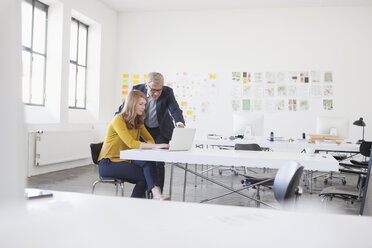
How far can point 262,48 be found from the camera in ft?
24.3

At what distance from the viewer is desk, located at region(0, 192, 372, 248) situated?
56 cm

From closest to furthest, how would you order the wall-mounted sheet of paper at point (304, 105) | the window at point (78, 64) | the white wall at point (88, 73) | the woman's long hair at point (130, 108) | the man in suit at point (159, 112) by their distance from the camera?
the woman's long hair at point (130, 108)
the man in suit at point (159, 112)
the white wall at point (88, 73)
the window at point (78, 64)
the wall-mounted sheet of paper at point (304, 105)

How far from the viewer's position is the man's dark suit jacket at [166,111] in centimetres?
326

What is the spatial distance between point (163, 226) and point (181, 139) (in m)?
1.98

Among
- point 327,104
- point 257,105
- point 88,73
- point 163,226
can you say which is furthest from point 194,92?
point 163,226

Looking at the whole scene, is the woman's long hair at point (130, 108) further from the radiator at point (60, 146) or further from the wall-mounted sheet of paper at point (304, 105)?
the wall-mounted sheet of paper at point (304, 105)

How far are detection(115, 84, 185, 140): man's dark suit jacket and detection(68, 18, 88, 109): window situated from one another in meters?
4.03

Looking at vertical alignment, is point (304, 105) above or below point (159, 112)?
above

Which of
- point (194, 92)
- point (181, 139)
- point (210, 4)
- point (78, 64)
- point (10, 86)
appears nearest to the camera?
point (10, 86)

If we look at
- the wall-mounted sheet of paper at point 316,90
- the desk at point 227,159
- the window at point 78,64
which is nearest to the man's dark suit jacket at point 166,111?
the desk at point 227,159

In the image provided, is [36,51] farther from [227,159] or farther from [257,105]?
[227,159]

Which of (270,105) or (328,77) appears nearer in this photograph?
(328,77)

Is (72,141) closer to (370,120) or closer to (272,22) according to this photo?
(272,22)

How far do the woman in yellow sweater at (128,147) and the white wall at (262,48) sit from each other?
15.9 ft
